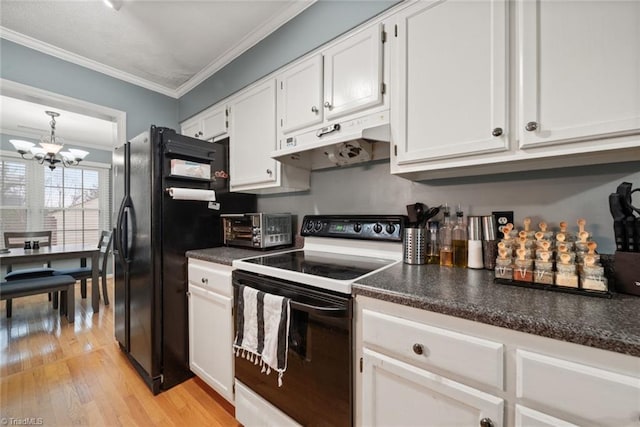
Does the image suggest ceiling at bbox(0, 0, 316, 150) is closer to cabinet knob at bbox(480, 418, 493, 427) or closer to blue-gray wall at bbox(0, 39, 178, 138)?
blue-gray wall at bbox(0, 39, 178, 138)

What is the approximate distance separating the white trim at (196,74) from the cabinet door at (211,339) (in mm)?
1949

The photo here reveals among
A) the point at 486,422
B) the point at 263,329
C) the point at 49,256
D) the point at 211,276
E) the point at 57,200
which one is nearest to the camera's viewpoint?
the point at 486,422

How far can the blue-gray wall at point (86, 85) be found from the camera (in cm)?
201

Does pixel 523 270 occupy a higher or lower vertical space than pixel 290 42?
lower

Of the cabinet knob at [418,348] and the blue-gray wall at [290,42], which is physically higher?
the blue-gray wall at [290,42]

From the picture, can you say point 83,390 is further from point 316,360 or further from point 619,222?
point 619,222

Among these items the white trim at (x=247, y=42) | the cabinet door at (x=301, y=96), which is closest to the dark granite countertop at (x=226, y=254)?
the cabinet door at (x=301, y=96)

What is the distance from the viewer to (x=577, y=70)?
0.84 m

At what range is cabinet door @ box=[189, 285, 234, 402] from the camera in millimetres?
1493

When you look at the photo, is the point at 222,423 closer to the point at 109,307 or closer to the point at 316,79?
the point at 316,79

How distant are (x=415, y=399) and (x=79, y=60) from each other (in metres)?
3.45

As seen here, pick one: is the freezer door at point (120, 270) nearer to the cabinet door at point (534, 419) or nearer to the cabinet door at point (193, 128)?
the cabinet door at point (193, 128)

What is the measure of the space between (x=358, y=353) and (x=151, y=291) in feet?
4.73

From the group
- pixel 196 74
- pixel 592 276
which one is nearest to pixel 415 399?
pixel 592 276
